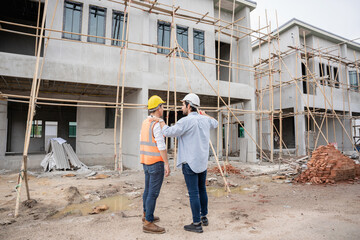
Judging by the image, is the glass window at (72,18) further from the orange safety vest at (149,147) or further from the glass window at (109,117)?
the orange safety vest at (149,147)

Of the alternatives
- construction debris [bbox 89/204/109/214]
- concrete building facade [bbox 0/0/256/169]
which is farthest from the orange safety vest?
concrete building facade [bbox 0/0/256/169]

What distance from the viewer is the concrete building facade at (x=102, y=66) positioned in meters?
7.67

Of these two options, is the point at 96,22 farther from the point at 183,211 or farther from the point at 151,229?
the point at 151,229

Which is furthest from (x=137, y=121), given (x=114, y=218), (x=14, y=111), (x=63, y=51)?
(x=14, y=111)

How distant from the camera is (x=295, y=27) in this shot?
45.8 feet

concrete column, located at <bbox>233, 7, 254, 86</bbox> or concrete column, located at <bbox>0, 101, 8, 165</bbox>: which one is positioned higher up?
concrete column, located at <bbox>233, 7, 254, 86</bbox>

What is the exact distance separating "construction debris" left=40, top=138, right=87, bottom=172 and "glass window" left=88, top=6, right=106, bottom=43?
14.0 feet

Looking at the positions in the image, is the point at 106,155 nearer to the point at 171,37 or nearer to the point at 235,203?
the point at 171,37

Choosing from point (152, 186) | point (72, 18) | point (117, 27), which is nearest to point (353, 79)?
point (117, 27)

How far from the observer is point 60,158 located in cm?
838

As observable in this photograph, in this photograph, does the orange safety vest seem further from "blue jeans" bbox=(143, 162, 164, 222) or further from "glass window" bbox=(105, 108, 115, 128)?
"glass window" bbox=(105, 108, 115, 128)

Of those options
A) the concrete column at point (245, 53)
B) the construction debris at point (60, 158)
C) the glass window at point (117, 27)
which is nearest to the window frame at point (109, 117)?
the construction debris at point (60, 158)

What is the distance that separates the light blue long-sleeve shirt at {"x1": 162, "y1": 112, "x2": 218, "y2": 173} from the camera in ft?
9.14

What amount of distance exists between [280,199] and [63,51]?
831 centimetres
